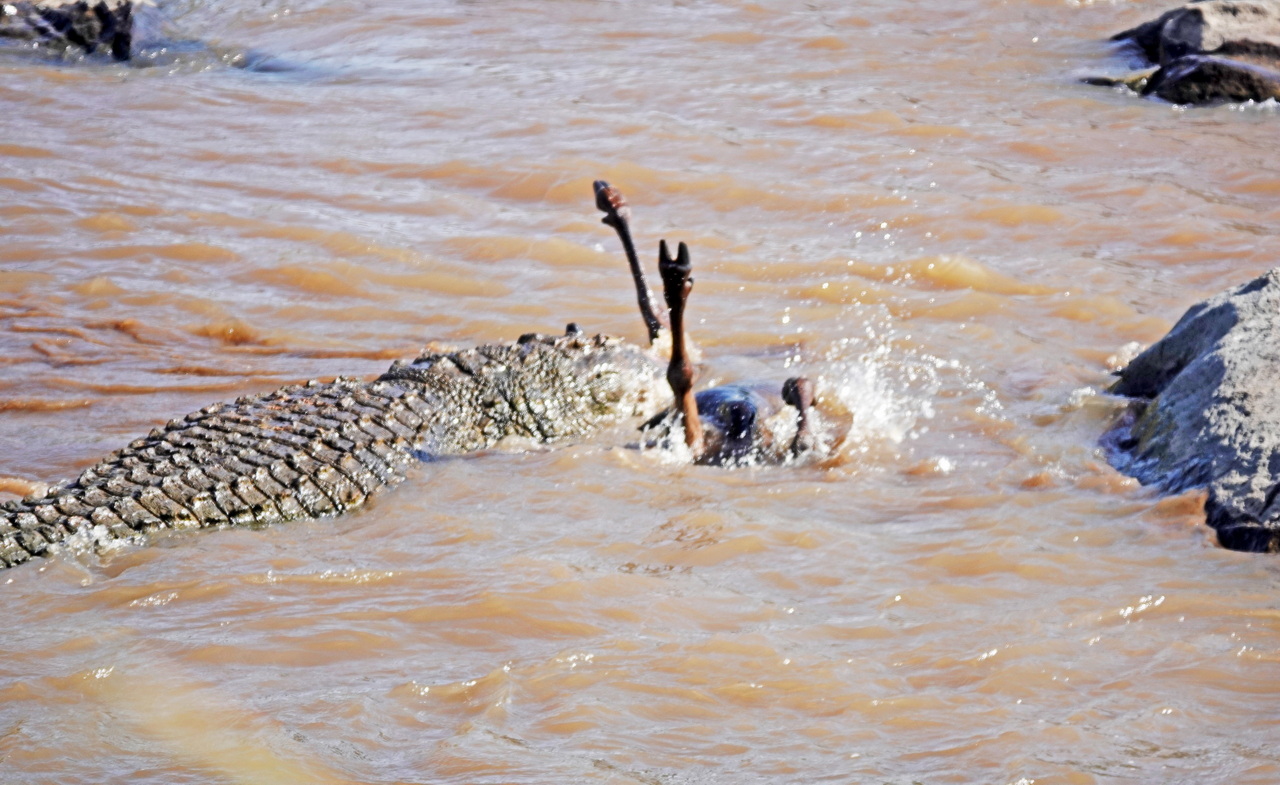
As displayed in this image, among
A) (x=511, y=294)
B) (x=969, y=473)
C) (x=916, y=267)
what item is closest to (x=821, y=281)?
(x=916, y=267)

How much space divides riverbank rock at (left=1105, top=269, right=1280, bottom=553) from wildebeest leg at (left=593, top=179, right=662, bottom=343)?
5.97 feet

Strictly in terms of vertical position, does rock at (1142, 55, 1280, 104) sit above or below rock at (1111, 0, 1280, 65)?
below

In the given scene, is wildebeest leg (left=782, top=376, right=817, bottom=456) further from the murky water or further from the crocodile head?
the crocodile head

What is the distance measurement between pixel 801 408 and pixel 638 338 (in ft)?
4.92

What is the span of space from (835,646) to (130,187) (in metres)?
6.32

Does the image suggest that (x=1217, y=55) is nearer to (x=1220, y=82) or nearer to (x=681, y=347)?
(x=1220, y=82)

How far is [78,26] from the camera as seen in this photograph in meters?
12.1

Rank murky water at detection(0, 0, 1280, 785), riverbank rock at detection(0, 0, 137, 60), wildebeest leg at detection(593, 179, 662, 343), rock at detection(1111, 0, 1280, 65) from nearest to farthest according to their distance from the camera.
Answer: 1. murky water at detection(0, 0, 1280, 785)
2. wildebeest leg at detection(593, 179, 662, 343)
3. rock at detection(1111, 0, 1280, 65)
4. riverbank rock at detection(0, 0, 137, 60)

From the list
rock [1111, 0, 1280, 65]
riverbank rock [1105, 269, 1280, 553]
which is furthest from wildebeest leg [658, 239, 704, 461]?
rock [1111, 0, 1280, 65]

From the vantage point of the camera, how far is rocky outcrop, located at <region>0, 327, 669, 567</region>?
3.90 metres

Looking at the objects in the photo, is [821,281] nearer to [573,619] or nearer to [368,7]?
[573,619]

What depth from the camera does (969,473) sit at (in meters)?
4.75

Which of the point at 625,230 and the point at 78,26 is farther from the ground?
the point at 78,26

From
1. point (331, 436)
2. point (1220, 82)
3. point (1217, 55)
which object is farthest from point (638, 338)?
point (1217, 55)
